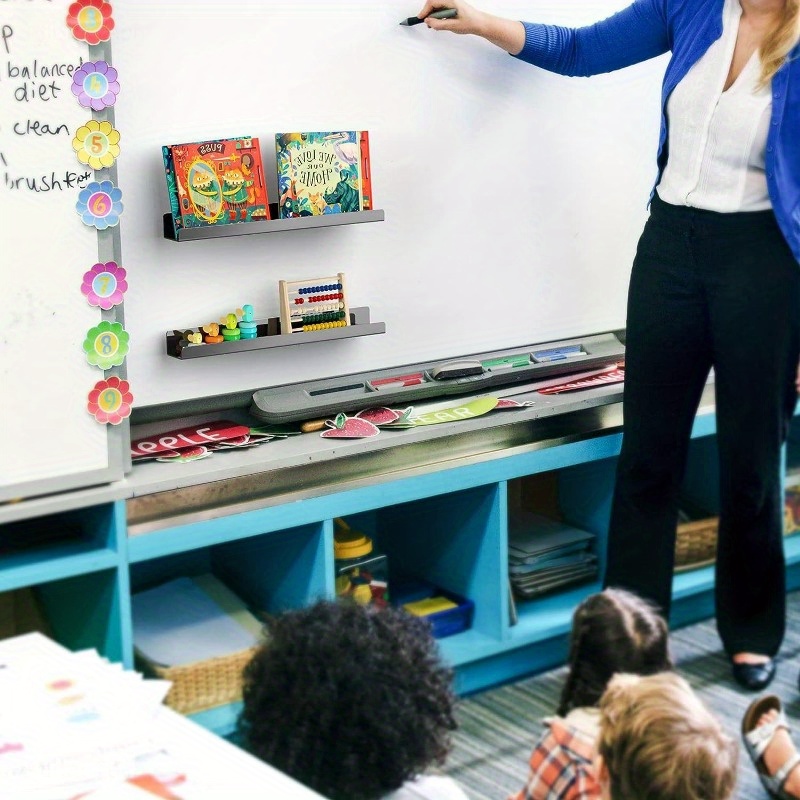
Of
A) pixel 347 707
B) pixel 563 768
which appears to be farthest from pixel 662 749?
pixel 347 707

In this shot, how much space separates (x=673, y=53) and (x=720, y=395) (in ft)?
2.19

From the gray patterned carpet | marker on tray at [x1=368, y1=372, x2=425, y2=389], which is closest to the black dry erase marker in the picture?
marker on tray at [x1=368, y1=372, x2=425, y2=389]

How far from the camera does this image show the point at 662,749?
139 cm

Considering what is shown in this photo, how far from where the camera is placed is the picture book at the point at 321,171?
225 centimetres

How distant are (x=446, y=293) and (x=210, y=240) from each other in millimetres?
560

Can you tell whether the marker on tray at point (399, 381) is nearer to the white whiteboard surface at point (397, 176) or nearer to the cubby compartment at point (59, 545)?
the white whiteboard surface at point (397, 176)

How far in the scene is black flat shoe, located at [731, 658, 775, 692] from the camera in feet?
8.14

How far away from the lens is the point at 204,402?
7.61 ft

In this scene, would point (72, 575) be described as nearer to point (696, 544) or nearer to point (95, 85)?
point (95, 85)

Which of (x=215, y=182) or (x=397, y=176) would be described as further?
(x=397, y=176)

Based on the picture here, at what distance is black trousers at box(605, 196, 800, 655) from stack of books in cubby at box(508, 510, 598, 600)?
145 mm

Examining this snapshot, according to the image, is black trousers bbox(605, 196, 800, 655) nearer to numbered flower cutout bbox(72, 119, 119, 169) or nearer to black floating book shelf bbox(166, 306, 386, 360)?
black floating book shelf bbox(166, 306, 386, 360)

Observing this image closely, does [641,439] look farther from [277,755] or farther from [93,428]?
[277,755]

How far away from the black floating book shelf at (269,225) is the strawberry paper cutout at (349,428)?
1.22 feet
